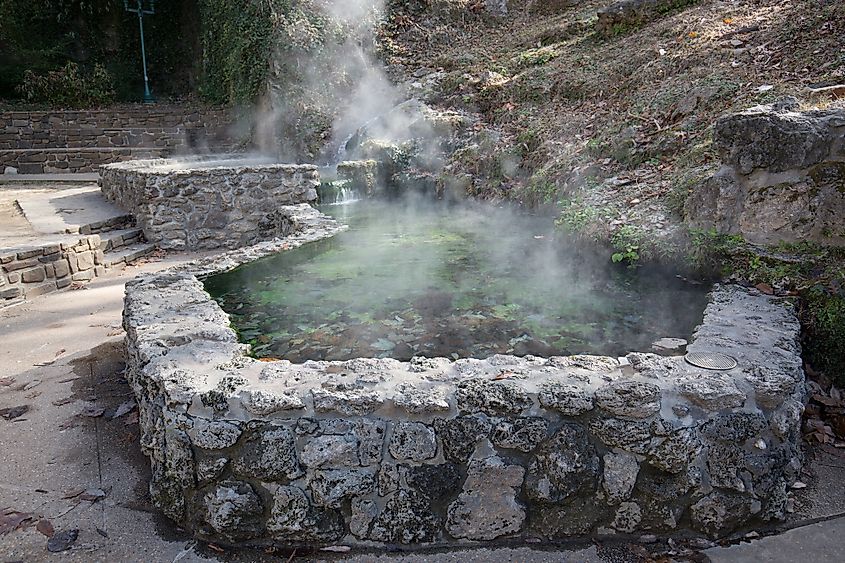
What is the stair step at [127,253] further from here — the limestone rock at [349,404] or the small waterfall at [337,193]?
the limestone rock at [349,404]

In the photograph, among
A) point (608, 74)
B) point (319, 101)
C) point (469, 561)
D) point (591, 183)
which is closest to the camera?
point (469, 561)

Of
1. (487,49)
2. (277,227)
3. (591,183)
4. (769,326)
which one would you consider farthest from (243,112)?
(769,326)

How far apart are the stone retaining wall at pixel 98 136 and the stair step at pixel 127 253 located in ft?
17.8

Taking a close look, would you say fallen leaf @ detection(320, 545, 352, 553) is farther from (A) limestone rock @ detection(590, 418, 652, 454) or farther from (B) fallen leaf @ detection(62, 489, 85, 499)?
(B) fallen leaf @ detection(62, 489, 85, 499)

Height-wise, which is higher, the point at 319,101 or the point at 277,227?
the point at 319,101

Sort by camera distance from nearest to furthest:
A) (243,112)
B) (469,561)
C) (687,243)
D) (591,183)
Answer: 1. (469,561)
2. (687,243)
3. (591,183)
4. (243,112)

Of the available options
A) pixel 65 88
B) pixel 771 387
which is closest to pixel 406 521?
pixel 771 387

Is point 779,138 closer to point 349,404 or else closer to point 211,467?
point 349,404

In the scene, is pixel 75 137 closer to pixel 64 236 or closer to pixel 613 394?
pixel 64 236

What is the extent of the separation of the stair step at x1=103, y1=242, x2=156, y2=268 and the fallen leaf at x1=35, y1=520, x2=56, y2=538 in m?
4.45

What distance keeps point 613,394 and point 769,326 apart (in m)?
1.15

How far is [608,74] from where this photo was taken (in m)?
8.38

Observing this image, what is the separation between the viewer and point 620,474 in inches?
90.4

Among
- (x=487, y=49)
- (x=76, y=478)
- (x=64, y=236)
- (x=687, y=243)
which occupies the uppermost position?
(x=487, y=49)
